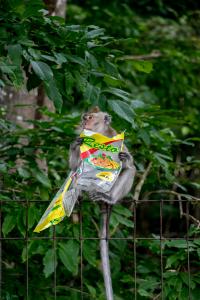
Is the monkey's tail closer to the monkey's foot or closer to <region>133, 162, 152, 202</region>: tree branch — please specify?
the monkey's foot

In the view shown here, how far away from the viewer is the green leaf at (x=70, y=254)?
3.85 metres

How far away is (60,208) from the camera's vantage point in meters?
2.95

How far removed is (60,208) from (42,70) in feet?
2.83

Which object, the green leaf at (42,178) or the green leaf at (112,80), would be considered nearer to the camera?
the green leaf at (112,80)

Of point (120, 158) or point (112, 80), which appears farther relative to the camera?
point (112, 80)

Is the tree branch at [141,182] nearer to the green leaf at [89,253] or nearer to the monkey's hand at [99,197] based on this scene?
the green leaf at [89,253]

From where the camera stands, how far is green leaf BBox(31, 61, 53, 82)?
11.0ft

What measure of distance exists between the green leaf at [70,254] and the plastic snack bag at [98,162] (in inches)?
36.8

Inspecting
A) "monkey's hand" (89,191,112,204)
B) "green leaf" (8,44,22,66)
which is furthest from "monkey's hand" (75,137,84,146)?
"green leaf" (8,44,22,66)

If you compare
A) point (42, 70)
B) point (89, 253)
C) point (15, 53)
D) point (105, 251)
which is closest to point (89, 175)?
point (105, 251)

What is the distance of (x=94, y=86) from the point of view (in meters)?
3.68

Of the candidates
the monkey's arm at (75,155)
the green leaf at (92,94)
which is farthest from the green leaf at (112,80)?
the monkey's arm at (75,155)

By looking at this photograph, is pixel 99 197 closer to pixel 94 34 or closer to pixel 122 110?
pixel 122 110

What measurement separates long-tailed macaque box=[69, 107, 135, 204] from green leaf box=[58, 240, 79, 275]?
75cm
